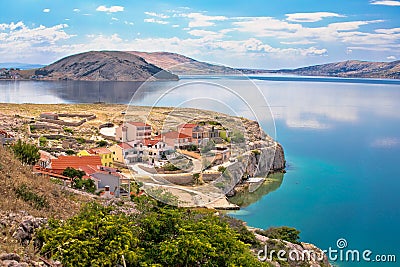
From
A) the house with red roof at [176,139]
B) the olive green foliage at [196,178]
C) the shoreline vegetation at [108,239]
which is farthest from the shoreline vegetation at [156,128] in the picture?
the shoreline vegetation at [108,239]

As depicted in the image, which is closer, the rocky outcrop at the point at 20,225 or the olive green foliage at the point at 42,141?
the rocky outcrop at the point at 20,225

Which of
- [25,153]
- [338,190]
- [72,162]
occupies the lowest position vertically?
[338,190]

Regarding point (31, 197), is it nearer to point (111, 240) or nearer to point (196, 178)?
point (111, 240)

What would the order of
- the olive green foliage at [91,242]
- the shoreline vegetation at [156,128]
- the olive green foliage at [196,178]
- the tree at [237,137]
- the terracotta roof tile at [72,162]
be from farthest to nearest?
the terracotta roof tile at [72,162] < the shoreline vegetation at [156,128] < the olive green foliage at [196,178] < the tree at [237,137] < the olive green foliage at [91,242]

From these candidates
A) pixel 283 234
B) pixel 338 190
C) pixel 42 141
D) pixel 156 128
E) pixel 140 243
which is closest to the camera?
pixel 140 243

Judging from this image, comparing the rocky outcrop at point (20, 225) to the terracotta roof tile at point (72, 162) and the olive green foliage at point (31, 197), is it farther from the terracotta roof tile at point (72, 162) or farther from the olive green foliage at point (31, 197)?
the terracotta roof tile at point (72, 162)

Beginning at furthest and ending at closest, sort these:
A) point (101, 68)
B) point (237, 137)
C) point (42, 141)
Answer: point (101, 68), point (42, 141), point (237, 137)

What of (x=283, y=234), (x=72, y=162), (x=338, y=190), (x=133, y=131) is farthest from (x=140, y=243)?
(x=338, y=190)
